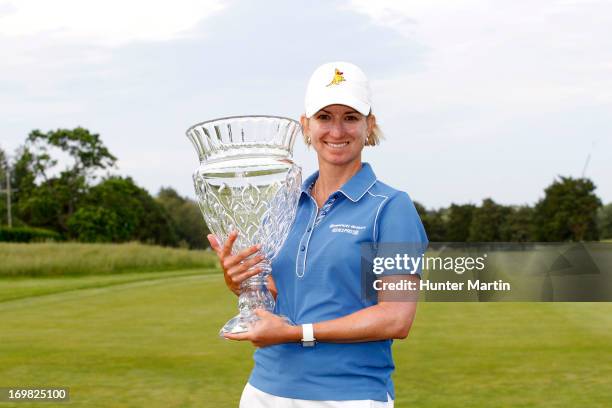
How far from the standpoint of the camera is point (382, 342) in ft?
7.61

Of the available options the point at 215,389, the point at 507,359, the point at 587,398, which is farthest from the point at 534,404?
the point at 215,389

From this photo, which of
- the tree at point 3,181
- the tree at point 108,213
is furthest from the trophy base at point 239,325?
the tree at point 3,181

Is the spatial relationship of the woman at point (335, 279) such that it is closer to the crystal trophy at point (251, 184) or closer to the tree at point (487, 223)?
the crystal trophy at point (251, 184)

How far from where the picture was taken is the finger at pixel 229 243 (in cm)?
227

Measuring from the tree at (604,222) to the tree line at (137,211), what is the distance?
0.08 m

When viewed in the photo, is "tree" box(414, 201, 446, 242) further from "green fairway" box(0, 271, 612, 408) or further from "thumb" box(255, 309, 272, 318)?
"thumb" box(255, 309, 272, 318)

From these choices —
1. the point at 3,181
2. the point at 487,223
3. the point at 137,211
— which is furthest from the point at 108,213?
the point at 487,223

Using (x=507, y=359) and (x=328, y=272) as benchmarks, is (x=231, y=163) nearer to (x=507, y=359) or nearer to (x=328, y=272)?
(x=328, y=272)


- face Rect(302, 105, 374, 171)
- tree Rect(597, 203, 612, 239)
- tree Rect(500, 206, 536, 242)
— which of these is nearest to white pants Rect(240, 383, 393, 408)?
face Rect(302, 105, 374, 171)

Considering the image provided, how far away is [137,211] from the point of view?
1886 inches

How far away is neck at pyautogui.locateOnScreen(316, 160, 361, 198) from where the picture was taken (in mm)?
2416

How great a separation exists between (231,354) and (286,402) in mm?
5163

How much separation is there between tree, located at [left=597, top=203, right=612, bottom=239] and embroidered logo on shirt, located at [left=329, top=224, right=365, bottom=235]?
6376cm

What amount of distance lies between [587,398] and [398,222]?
424cm
